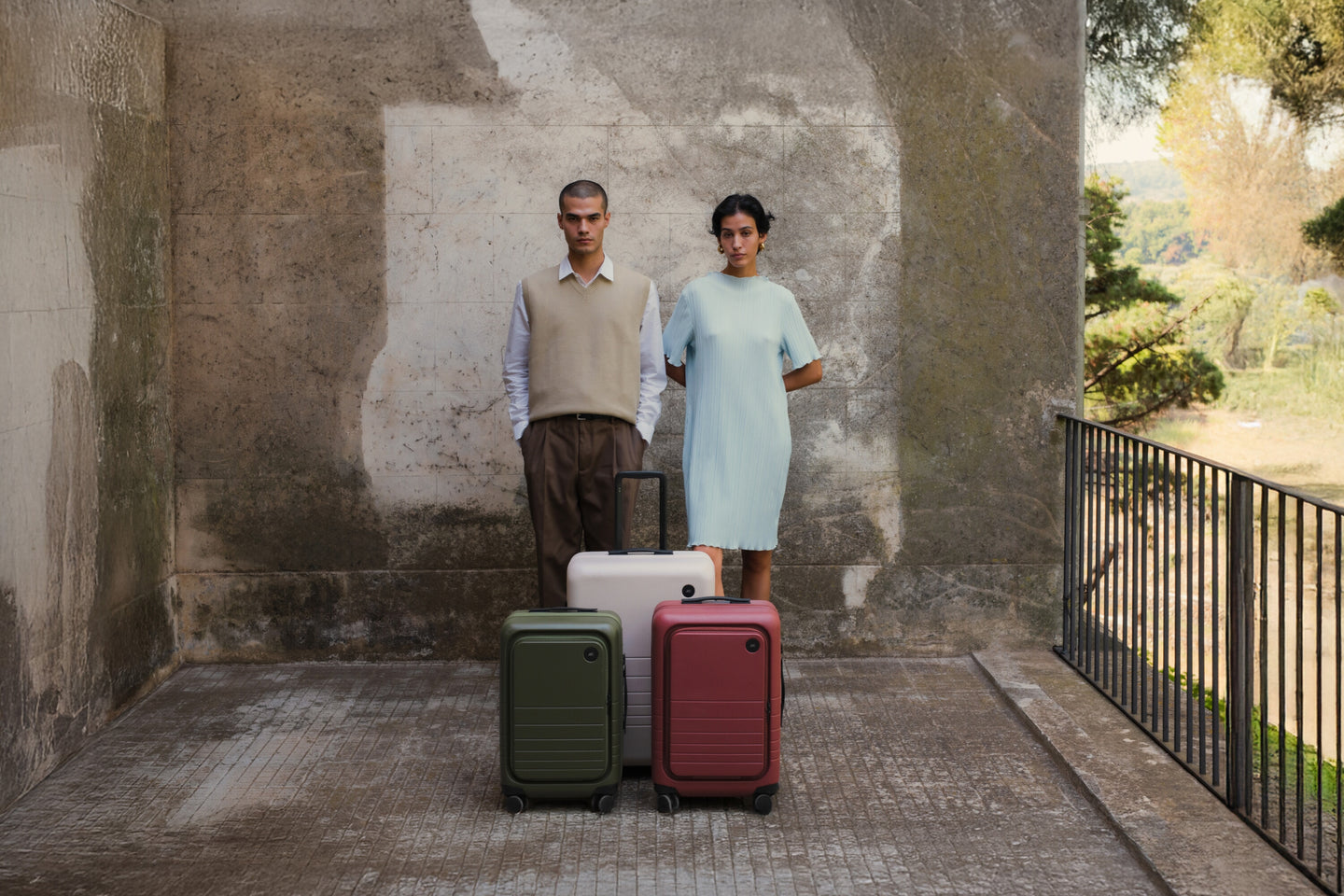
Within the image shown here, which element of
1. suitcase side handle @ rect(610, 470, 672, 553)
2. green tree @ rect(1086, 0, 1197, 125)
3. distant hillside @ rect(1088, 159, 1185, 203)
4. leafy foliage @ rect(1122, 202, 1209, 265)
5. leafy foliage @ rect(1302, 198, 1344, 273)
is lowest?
suitcase side handle @ rect(610, 470, 672, 553)

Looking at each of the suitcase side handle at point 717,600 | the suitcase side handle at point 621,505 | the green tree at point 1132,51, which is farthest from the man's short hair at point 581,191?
the green tree at point 1132,51

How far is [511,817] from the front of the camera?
13.6 feet

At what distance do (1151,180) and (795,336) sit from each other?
13.2 metres

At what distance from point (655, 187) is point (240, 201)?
1.68 meters

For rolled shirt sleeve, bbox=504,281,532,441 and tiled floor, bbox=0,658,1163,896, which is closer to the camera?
tiled floor, bbox=0,658,1163,896

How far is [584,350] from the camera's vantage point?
16.2ft

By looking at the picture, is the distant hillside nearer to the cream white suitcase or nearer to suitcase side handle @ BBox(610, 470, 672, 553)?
suitcase side handle @ BBox(610, 470, 672, 553)

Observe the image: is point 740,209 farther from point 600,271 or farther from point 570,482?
point 570,482

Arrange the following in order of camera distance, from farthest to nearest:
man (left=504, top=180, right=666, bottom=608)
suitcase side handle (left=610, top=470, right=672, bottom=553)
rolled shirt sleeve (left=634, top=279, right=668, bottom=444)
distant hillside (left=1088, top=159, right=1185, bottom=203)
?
distant hillside (left=1088, top=159, right=1185, bottom=203)
rolled shirt sleeve (left=634, top=279, right=668, bottom=444)
man (left=504, top=180, right=666, bottom=608)
suitcase side handle (left=610, top=470, right=672, bottom=553)

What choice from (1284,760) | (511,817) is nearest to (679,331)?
(511,817)

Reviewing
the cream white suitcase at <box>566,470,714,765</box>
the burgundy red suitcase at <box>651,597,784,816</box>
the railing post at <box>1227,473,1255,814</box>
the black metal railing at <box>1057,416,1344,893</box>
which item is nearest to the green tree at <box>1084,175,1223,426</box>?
the black metal railing at <box>1057,416,1344,893</box>

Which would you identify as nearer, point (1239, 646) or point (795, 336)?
point (1239, 646)

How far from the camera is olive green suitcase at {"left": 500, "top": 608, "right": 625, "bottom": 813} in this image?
13.3 feet

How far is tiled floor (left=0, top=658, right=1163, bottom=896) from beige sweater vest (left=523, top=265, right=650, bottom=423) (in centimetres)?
122
